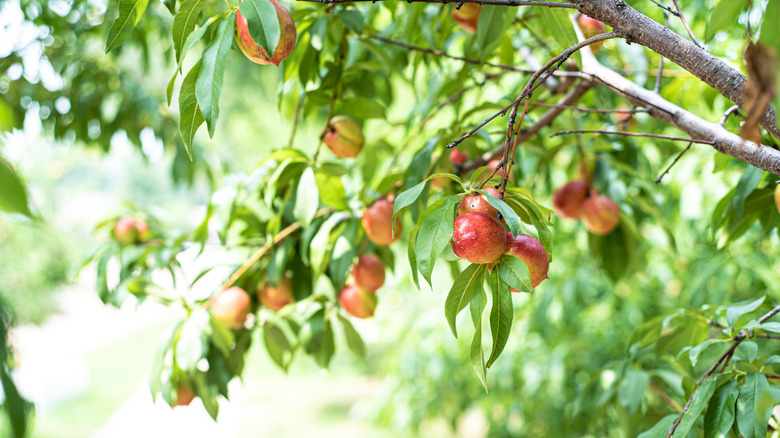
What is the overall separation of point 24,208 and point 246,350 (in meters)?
0.71

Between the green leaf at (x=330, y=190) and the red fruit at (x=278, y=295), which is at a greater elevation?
the green leaf at (x=330, y=190)

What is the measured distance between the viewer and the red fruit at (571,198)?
1033 mm

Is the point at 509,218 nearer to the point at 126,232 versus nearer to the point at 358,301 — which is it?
the point at 358,301

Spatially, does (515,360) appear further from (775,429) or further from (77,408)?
(77,408)

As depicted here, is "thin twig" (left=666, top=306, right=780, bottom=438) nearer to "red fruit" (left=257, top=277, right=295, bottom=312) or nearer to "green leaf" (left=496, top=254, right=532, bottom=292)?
"green leaf" (left=496, top=254, right=532, bottom=292)

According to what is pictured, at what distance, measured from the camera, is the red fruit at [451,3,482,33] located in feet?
2.76

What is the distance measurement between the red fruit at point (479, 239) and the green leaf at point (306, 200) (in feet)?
1.05

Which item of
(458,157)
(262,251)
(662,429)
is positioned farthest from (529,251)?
(262,251)

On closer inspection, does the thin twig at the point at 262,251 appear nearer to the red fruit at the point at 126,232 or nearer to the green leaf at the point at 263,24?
the red fruit at the point at 126,232

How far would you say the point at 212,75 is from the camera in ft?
1.63

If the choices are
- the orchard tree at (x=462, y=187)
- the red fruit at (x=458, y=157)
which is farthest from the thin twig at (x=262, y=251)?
the red fruit at (x=458, y=157)

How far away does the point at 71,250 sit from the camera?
200 inches

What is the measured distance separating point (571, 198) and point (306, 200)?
52 cm

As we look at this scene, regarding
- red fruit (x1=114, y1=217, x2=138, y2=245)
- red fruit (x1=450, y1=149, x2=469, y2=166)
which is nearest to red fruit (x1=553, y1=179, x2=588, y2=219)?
red fruit (x1=450, y1=149, x2=469, y2=166)
